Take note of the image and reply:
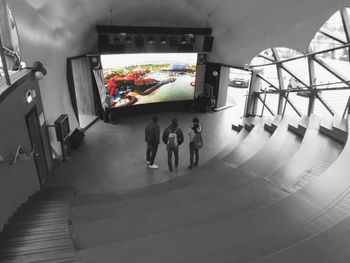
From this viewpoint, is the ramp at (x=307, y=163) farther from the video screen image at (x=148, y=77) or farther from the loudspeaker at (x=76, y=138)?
the video screen image at (x=148, y=77)

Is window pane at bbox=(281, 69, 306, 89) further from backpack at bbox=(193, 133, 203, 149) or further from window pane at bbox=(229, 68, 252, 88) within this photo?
window pane at bbox=(229, 68, 252, 88)

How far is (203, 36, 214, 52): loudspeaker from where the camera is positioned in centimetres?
1129

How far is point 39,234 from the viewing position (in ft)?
11.1

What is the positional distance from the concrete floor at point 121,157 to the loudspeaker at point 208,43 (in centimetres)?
308

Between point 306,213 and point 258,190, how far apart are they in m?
0.96

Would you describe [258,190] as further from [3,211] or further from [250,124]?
[250,124]

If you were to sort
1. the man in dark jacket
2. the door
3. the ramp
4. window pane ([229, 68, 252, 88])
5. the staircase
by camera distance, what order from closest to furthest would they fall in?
the staircase → the ramp → the door → the man in dark jacket → window pane ([229, 68, 252, 88])

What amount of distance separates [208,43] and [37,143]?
8.13 m

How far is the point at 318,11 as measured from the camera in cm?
718

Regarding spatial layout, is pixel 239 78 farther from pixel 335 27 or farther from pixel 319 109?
pixel 335 27

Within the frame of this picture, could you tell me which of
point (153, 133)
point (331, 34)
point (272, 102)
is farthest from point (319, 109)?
point (153, 133)

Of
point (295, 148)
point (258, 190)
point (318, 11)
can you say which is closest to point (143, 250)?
point (258, 190)

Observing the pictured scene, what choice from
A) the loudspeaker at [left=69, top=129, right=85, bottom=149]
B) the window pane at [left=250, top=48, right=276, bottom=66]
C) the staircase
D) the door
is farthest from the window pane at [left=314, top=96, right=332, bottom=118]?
the door

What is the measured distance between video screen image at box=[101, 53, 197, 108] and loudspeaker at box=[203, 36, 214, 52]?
0.60 m
